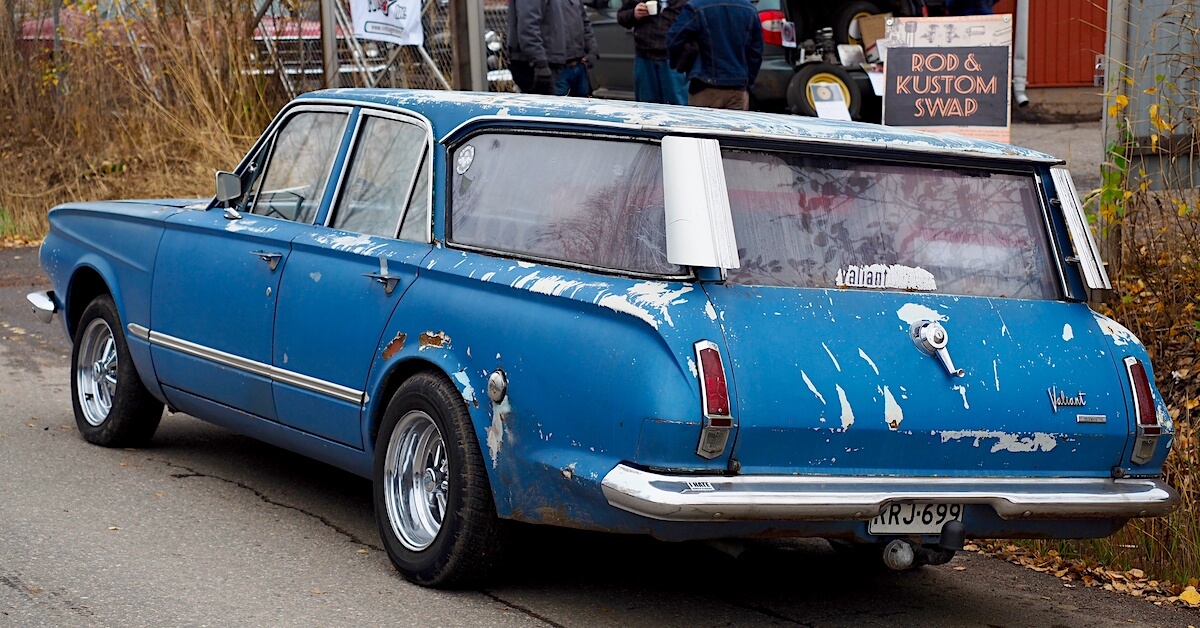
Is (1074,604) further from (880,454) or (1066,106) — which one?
(1066,106)

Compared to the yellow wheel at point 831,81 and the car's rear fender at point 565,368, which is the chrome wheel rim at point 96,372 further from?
the yellow wheel at point 831,81

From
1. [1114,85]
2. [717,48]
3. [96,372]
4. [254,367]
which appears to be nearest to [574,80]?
[717,48]

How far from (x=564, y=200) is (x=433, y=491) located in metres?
1.11

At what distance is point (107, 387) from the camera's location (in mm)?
7328

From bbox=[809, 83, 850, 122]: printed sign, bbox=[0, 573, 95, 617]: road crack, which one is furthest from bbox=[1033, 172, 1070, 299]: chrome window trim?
bbox=[809, 83, 850, 122]: printed sign

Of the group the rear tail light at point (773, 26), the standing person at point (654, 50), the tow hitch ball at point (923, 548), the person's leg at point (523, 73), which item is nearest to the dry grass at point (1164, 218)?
the tow hitch ball at point (923, 548)

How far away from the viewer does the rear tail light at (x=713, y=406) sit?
427 cm

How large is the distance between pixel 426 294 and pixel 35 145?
12.1 metres

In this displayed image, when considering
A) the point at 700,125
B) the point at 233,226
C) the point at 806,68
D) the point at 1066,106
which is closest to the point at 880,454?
the point at 700,125

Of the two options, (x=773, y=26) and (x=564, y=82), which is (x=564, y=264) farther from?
(x=773, y=26)

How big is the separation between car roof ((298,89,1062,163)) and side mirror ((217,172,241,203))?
1237 millimetres

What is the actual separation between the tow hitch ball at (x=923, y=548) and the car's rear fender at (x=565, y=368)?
2.29 ft

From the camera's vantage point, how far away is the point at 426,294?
5215mm

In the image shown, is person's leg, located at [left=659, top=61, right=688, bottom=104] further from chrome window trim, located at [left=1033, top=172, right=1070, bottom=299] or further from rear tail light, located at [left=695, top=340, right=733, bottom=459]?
rear tail light, located at [left=695, top=340, right=733, bottom=459]
